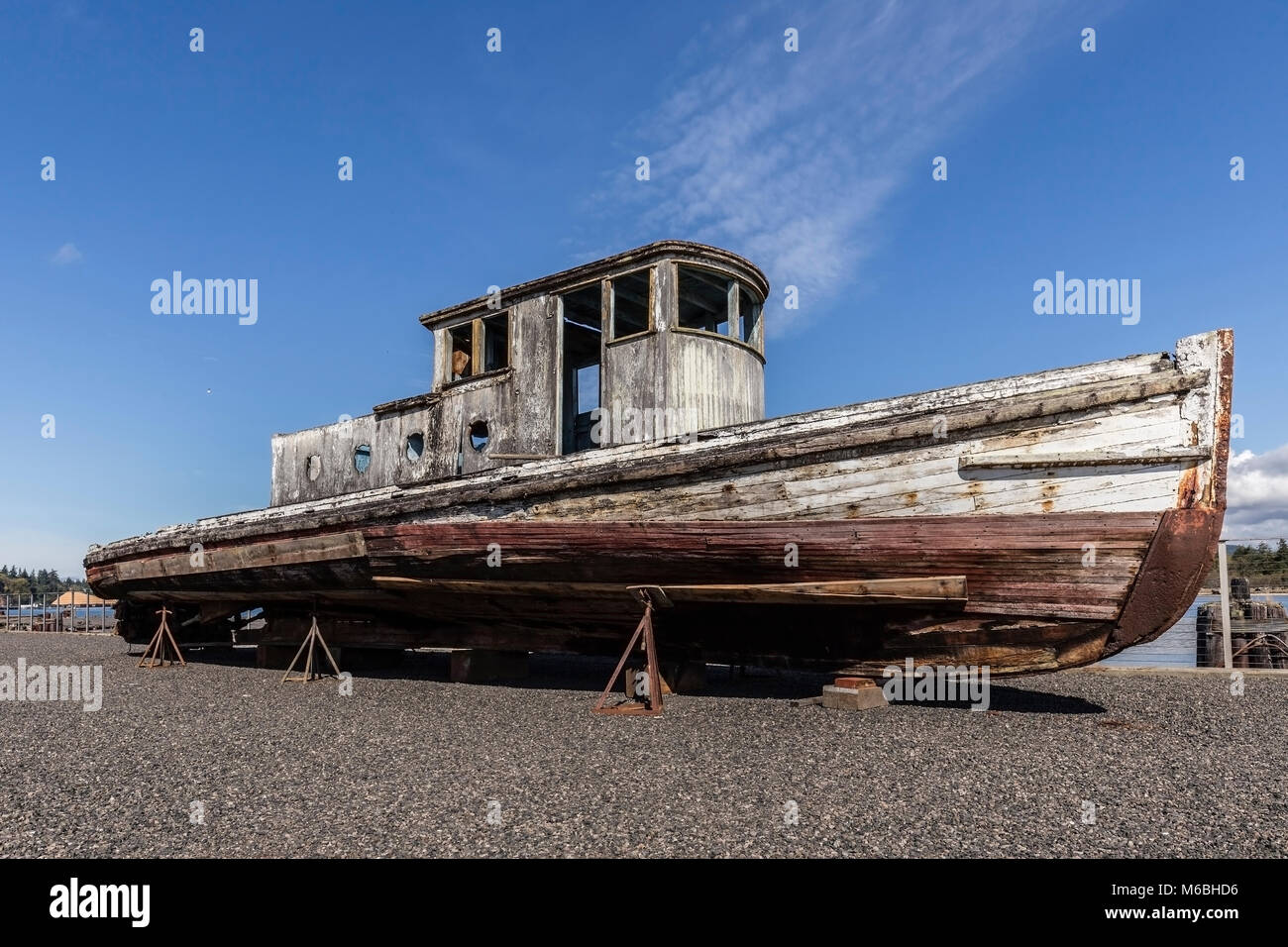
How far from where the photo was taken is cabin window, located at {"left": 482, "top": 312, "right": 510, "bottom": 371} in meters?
10.6

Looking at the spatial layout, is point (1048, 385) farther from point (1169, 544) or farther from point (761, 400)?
point (761, 400)

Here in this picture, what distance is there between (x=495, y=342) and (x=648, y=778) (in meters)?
7.36

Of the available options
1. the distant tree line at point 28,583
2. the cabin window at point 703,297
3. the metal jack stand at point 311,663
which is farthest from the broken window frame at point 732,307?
the distant tree line at point 28,583

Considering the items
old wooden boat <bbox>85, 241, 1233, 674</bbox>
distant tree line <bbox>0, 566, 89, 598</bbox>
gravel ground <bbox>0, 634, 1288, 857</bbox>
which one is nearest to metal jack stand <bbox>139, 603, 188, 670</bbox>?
old wooden boat <bbox>85, 241, 1233, 674</bbox>

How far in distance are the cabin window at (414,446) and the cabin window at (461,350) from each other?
106cm

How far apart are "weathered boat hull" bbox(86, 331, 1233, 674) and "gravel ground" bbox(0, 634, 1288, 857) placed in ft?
2.87

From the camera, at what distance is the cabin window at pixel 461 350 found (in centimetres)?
1103

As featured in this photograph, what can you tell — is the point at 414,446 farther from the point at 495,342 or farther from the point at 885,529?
the point at 885,529

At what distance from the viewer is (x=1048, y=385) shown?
6539 millimetres

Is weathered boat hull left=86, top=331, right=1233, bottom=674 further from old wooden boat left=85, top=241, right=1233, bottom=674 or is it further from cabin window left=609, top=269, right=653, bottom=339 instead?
cabin window left=609, top=269, right=653, bottom=339

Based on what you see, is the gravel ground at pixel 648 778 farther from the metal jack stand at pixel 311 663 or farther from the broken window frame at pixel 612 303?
the broken window frame at pixel 612 303

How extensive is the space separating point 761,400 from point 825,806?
6.22 meters
